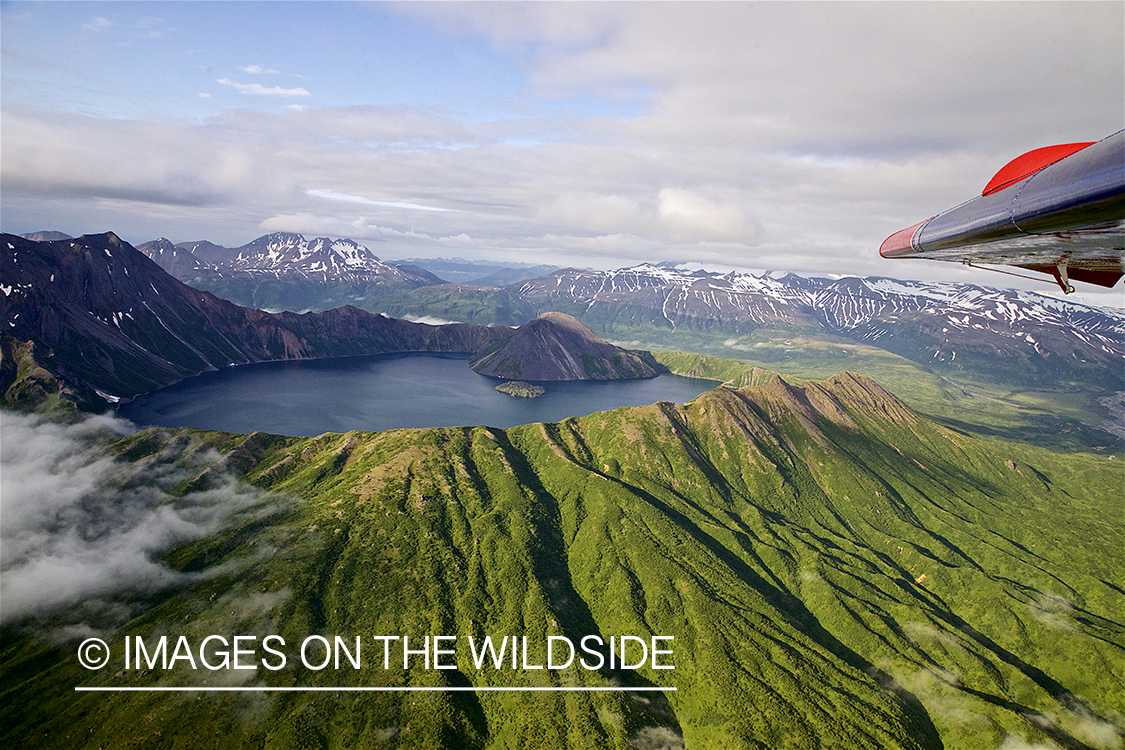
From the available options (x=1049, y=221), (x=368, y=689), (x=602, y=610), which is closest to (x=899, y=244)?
(x=1049, y=221)

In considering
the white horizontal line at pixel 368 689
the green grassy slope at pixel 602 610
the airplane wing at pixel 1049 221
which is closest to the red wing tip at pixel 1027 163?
the airplane wing at pixel 1049 221

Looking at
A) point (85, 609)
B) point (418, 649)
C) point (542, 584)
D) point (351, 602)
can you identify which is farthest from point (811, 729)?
A: point (85, 609)

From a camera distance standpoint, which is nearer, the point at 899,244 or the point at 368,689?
the point at 899,244

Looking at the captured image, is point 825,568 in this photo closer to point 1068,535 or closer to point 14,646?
point 1068,535

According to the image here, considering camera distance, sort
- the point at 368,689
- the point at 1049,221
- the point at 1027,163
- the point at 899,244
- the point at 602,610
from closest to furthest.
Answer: the point at 1049,221
the point at 1027,163
the point at 899,244
the point at 368,689
the point at 602,610

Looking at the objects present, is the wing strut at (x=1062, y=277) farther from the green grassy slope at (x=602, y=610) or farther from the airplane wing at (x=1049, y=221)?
the green grassy slope at (x=602, y=610)

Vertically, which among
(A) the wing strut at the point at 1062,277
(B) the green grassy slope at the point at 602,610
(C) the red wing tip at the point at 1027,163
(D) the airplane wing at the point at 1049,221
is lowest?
(B) the green grassy slope at the point at 602,610

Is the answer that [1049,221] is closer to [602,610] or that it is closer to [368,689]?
[368,689]

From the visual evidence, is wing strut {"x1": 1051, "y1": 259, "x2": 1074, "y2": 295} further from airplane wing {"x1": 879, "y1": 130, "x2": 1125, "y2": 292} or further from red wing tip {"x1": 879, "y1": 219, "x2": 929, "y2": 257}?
red wing tip {"x1": 879, "y1": 219, "x2": 929, "y2": 257}
